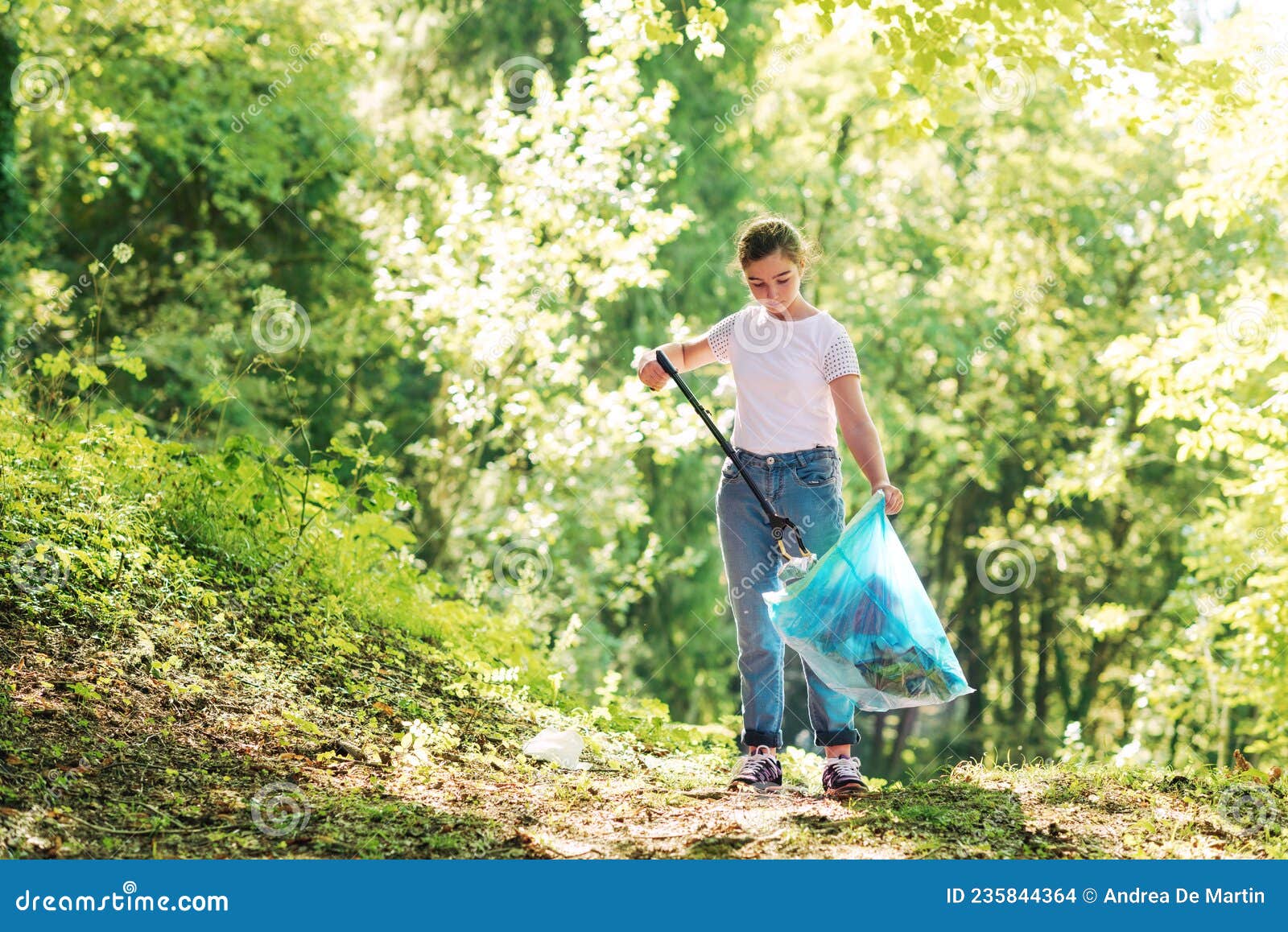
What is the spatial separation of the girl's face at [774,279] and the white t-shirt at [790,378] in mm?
79

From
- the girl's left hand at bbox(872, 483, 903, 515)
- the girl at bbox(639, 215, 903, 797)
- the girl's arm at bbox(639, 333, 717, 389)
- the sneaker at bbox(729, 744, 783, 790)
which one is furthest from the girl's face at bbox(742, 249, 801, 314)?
the sneaker at bbox(729, 744, 783, 790)

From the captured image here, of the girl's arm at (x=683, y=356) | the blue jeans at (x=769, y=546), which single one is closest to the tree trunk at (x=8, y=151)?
the girl's arm at (x=683, y=356)

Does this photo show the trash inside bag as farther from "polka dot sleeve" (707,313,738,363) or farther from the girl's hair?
the girl's hair

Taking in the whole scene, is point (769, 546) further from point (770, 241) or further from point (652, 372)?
point (770, 241)

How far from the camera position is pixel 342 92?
13406 mm

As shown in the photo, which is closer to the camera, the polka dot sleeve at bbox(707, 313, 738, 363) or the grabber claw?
the grabber claw

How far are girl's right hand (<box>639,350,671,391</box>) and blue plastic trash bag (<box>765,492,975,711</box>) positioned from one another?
0.86 m

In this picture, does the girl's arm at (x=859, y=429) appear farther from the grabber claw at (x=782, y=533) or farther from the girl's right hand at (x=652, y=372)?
the girl's right hand at (x=652, y=372)

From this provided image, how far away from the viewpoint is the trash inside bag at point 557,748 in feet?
14.7

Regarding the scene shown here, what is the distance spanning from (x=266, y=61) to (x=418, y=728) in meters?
11.4

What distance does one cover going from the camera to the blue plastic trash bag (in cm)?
376

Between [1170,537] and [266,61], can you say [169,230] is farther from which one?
[1170,537]

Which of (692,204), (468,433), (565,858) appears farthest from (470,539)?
(565,858)

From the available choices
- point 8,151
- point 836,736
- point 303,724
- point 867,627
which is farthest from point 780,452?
point 8,151
